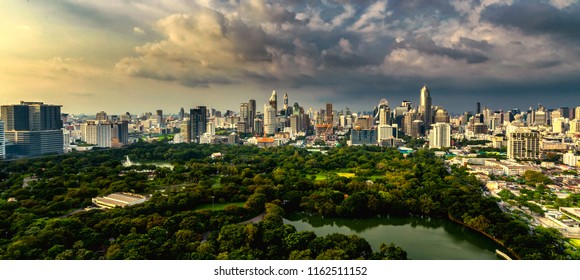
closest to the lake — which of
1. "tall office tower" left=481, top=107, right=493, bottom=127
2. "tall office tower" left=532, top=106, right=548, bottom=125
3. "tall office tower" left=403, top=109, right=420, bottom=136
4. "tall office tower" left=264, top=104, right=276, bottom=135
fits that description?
"tall office tower" left=264, top=104, right=276, bottom=135

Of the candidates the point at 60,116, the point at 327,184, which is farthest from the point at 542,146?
the point at 60,116

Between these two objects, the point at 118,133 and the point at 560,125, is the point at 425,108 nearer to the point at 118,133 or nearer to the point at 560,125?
the point at 560,125

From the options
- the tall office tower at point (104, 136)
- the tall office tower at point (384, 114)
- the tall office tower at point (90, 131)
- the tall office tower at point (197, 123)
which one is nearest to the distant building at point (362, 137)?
the tall office tower at point (384, 114)

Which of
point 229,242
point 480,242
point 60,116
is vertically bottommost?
point 480,242

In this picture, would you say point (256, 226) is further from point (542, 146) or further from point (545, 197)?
point (542, 146)

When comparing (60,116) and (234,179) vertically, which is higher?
(60,116)

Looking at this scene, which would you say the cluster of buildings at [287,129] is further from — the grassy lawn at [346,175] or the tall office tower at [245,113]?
the grassy lawn at [346,175]

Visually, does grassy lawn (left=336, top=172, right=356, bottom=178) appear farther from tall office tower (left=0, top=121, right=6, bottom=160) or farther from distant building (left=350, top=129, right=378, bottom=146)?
tall office tower (left=0, top=121, right=6, bottom=160)
